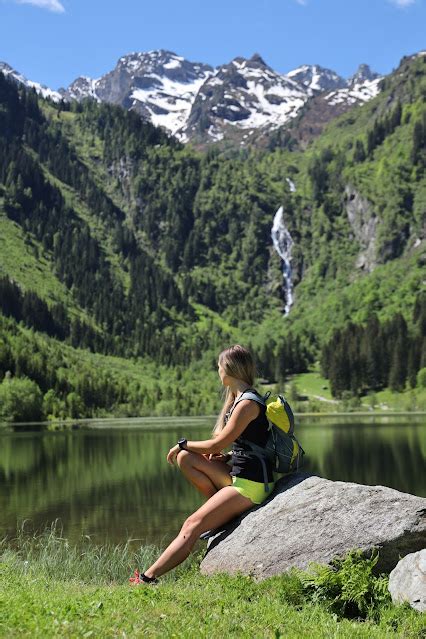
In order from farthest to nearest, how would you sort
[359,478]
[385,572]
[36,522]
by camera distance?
[359,478] < [36,522] < [385,572]

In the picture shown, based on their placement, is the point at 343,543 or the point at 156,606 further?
the point at 343,543

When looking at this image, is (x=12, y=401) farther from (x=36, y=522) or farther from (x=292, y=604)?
(x=292, y=604)

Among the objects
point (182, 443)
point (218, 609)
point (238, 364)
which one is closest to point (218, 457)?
point (182, 443)

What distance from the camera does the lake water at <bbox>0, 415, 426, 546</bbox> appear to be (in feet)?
120

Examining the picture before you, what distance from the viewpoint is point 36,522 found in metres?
36.4

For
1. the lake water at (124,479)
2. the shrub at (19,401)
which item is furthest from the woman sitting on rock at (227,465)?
the shrub at (19,401)

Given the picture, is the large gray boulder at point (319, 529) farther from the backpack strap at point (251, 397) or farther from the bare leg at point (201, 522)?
the backpack strap at point (251, 397)

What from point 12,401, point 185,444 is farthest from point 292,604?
point 12,401

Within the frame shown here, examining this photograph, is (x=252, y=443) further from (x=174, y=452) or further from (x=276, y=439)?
(x=174, y=452)

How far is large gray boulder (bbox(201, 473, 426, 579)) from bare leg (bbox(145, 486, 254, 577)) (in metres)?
0.52

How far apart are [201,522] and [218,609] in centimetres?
294

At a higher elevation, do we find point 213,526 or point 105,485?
point 213,526

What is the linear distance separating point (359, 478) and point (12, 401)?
4833 inches

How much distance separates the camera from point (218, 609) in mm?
10859
